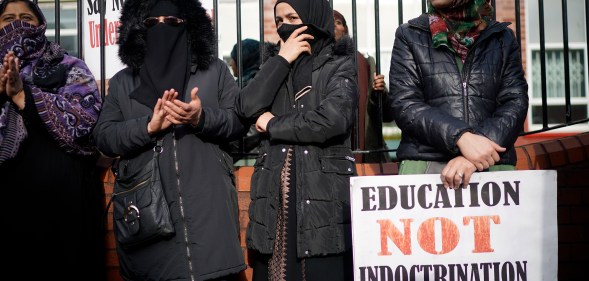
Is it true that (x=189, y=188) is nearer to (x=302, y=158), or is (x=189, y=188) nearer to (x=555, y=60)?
(x=302, y=158)

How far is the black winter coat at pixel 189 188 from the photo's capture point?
393 cm

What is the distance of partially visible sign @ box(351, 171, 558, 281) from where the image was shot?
3326mm

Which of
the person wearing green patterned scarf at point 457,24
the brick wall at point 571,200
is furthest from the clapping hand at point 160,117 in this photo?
the brick wall at point 571,200

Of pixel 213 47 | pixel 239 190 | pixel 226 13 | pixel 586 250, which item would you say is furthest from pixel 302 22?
pixel 226 13

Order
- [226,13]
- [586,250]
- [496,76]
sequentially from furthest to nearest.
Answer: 1. [226,13]
2. [586,250]
3. [496,76]

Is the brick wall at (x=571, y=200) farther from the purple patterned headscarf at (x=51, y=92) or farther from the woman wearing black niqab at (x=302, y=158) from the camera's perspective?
the purple patterned headscarf at (x=51, y=92)

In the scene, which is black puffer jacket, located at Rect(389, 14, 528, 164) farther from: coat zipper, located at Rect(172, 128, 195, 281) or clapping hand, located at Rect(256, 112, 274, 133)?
coat zipper, located at Rect(172, 128, 195, 281)

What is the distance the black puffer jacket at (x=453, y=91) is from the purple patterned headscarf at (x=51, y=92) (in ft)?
5.62

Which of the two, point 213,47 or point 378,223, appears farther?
point 213,47

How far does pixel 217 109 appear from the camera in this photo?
4.10 metres

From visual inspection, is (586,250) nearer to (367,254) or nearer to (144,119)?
(367,254)

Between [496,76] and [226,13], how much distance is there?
Answer: 328 inches

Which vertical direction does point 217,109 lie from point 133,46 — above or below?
below

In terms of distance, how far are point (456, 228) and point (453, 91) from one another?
64 centimetres
